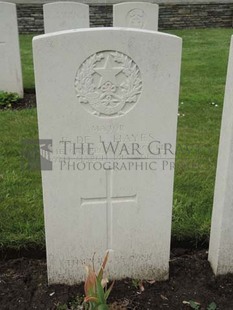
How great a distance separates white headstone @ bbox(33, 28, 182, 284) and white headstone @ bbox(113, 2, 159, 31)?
4988 mm

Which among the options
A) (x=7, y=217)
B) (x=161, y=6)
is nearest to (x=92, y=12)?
(x=161, y=6)

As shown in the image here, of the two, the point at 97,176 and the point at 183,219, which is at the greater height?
the point at 97,176

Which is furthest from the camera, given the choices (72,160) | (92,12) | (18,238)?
(92,12)

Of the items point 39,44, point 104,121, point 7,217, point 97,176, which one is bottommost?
point 7,217

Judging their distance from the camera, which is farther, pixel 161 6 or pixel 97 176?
pixel 161 6

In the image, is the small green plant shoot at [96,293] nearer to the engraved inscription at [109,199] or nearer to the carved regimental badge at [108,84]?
the engraved inscription at [109,199]

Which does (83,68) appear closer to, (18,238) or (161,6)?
(18,238)

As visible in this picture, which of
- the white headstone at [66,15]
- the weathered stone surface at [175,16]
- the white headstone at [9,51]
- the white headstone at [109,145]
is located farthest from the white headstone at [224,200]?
the weathered stone surface at [175,16]

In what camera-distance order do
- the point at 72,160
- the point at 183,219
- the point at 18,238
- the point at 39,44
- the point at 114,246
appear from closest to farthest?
1. the point at 39,44
2. the point at 72,160
3. the point at 114,246
4. the point at 18,238
5. the point at 183,219

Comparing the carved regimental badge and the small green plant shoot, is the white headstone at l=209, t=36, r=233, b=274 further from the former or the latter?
the small green plant shoot

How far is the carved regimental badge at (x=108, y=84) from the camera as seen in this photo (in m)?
1.94

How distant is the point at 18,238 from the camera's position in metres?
2.68

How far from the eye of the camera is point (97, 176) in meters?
2.18

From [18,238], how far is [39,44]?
1.39 m
